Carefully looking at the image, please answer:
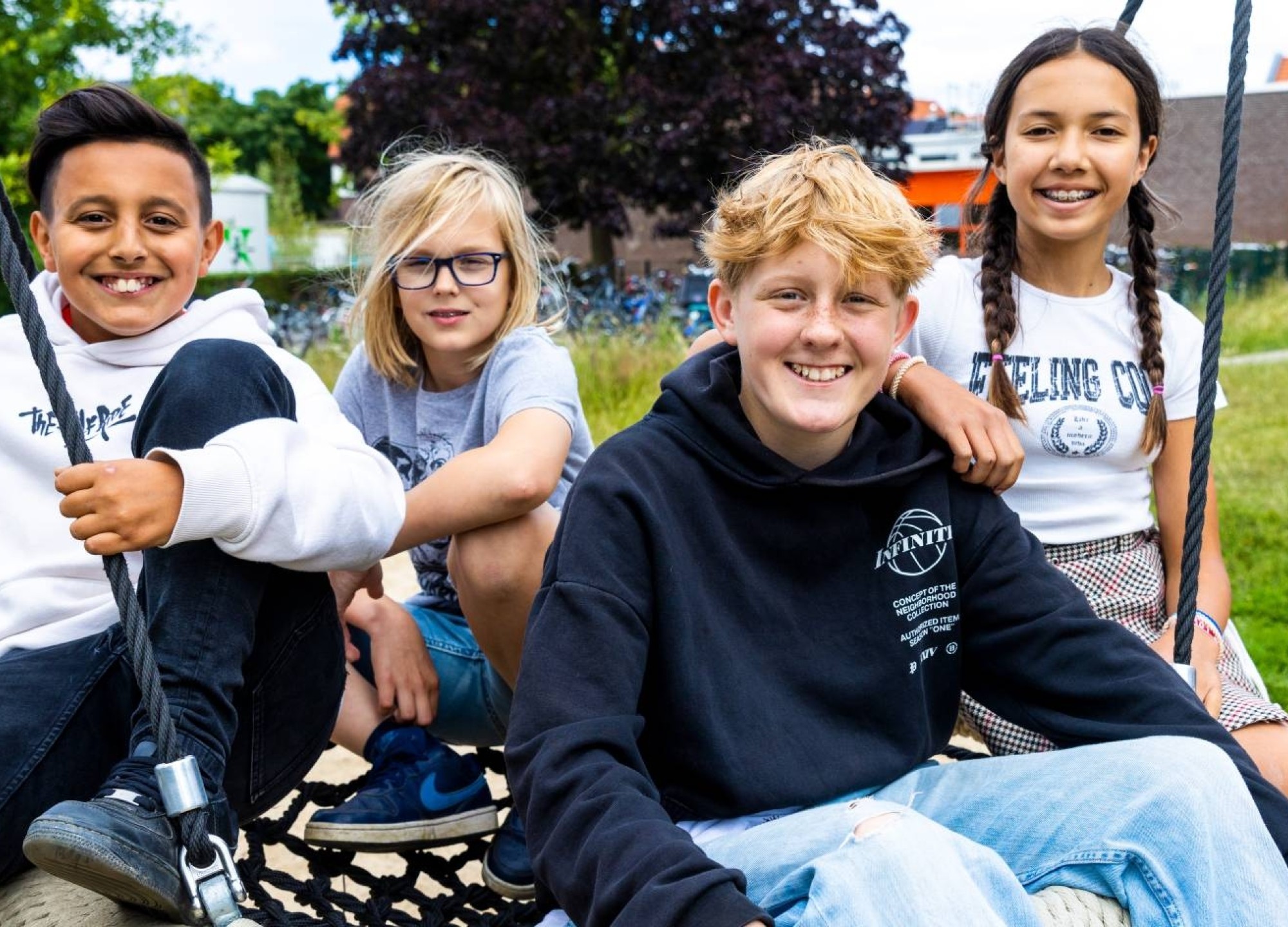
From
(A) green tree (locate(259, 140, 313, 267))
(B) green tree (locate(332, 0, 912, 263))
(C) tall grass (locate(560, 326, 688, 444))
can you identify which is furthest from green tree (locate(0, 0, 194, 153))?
(A) green tree (locate(259, 140, 313, 267))

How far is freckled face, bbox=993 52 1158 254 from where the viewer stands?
2.29m

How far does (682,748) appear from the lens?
1.65m

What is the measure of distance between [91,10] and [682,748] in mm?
12011

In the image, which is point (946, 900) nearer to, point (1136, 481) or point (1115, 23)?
point (1136, 481)

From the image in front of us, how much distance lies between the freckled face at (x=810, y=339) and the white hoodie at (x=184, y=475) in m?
0.56

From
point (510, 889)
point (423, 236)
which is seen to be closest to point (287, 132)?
point (423, 236)

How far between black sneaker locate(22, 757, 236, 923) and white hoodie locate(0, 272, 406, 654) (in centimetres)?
31

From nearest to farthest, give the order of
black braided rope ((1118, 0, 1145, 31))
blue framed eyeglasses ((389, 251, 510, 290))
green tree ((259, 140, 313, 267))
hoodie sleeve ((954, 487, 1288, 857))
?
hoodie sleeve ((954, 487, 1288, 857)), black braided rope ((1118, 0, 1145, 31)), blue framed eyeglasses ((389, 251, 510, 290)), green tree ((259, 140, 313, 267))

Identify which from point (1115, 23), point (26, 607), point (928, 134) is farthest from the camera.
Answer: point (928, 134)

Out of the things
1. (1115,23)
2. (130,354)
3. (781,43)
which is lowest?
(130,354)

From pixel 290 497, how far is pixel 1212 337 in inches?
51.6

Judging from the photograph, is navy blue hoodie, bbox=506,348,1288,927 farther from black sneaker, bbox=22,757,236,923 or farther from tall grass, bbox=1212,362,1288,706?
tall grass, bbox=1212,362,1288,706

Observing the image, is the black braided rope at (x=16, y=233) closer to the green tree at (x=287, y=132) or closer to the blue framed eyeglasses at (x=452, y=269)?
the blue framed eyeglasses at (x=452, y=269)

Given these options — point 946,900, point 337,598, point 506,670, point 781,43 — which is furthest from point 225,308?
point 781,43
